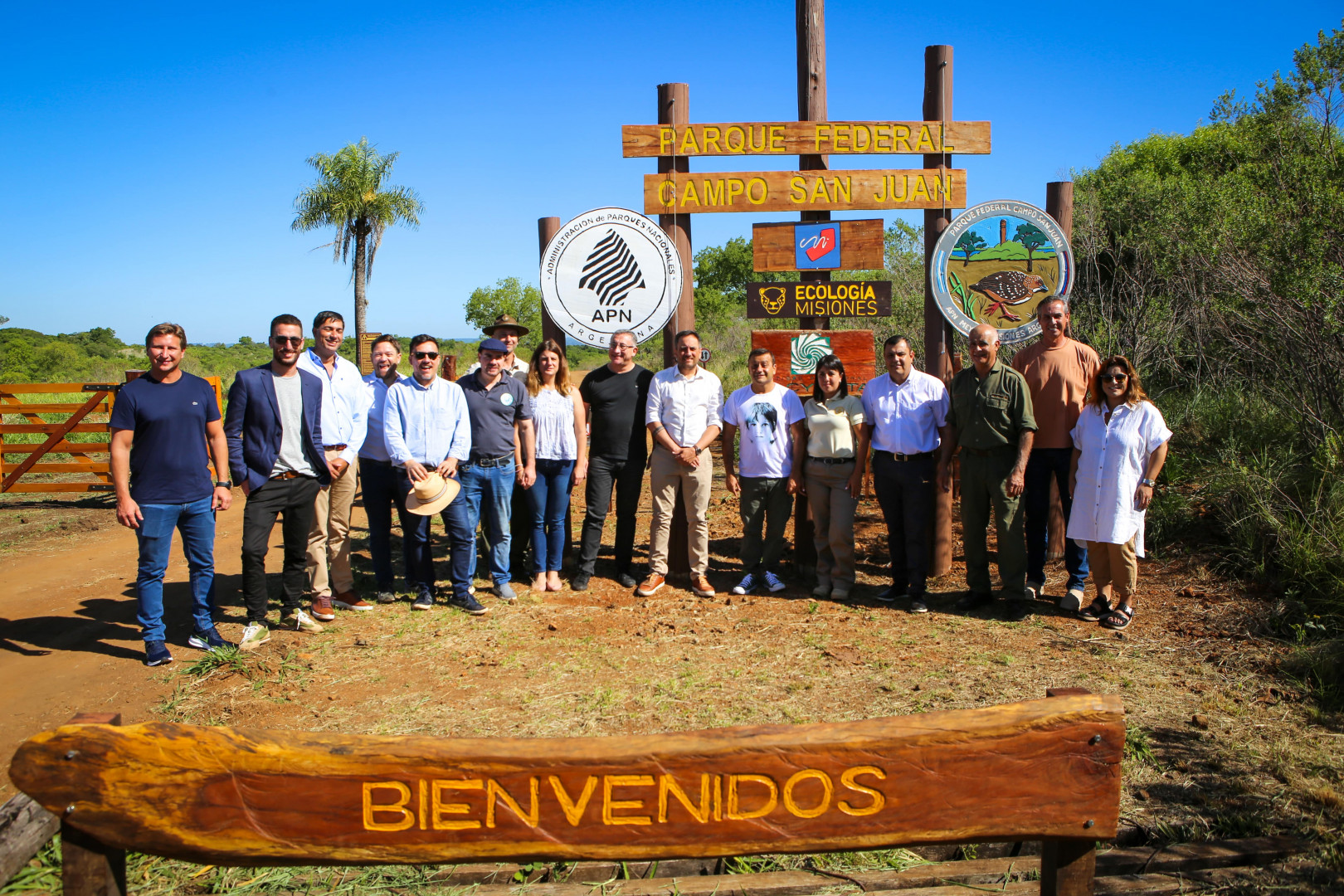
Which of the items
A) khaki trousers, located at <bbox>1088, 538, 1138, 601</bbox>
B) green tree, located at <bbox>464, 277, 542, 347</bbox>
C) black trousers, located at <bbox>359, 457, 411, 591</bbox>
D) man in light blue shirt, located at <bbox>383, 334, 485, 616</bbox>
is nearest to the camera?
khaki trousers, located at <bbox>1088, 538, 1138, 601</bbox>

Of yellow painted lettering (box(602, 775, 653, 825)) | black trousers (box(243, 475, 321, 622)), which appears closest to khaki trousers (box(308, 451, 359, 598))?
black trousers (box(243, 475, 321, 622))

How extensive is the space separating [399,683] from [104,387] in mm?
8601

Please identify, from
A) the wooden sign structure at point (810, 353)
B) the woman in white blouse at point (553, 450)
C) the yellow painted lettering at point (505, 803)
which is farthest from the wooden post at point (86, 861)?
the wooden sign structure at point (810, 353)

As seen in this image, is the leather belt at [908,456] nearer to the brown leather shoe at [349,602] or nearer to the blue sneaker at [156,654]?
the brown leather shoe at [349,602]

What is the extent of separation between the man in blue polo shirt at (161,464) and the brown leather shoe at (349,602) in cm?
117

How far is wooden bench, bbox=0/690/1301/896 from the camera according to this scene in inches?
76.6

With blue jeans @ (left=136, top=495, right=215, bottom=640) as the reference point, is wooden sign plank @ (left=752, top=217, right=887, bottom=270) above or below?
above

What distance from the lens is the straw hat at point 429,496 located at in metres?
5.98

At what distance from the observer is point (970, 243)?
23.1 ft

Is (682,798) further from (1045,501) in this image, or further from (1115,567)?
(1045,501)

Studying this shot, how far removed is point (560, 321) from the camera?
707 cm

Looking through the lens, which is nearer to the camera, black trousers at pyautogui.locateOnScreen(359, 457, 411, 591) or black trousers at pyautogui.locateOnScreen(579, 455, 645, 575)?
black trousers at pyautogui.locateOnScreen(359, 457, 411, 591)

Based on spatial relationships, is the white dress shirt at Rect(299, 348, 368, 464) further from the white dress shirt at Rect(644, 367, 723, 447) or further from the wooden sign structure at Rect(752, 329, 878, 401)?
the wooden sign structure at Rect(752, 329, 878, 401)

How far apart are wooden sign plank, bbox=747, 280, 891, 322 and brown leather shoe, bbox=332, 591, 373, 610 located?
146 inches
